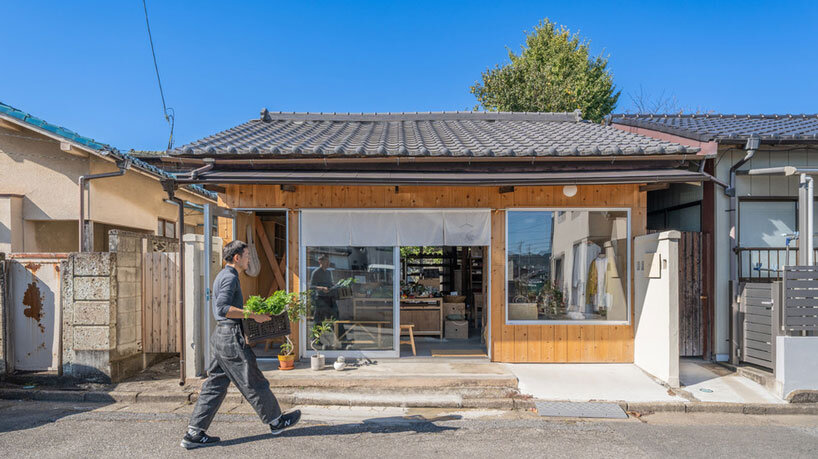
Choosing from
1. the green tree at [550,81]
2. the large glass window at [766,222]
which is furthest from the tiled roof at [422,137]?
the green tree at [550,81]

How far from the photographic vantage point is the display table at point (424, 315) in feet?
30.6

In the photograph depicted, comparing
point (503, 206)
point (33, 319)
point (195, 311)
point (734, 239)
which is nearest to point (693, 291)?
point (734, 239)

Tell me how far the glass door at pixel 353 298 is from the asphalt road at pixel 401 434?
1.90 m

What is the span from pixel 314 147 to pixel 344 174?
2.72 ft

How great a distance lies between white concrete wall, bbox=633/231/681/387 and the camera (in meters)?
6.04

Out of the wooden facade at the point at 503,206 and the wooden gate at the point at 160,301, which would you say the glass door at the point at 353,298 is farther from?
the wooden gate at the point at 160,301

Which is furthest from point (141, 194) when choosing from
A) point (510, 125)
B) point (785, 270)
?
point (785, 270)

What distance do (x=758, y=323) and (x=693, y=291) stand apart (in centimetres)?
115

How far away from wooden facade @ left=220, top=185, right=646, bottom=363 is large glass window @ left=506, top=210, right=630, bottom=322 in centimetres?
16

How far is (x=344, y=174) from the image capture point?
21.3 feet

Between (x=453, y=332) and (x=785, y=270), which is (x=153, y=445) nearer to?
(x=453, y=332)

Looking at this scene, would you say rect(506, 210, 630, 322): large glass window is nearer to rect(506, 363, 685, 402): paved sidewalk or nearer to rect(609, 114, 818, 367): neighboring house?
rect(506, 363, 685, 402): paved sidewalk

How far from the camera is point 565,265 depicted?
7.42 m

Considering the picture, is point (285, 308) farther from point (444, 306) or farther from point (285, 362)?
point (444, 306)
